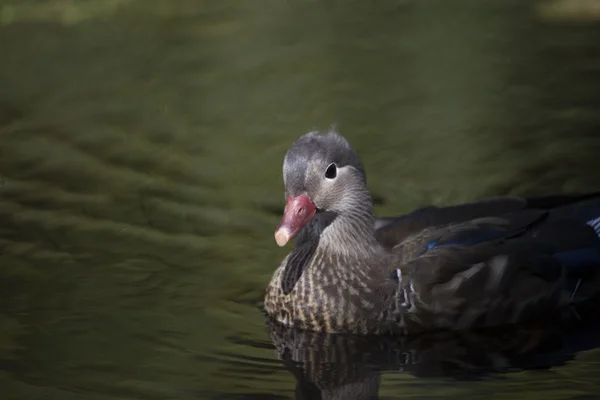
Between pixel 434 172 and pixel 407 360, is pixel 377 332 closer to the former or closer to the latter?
pixel 407 360

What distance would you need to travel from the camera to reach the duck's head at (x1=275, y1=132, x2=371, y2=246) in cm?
669

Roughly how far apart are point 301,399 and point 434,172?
3855 millimetres

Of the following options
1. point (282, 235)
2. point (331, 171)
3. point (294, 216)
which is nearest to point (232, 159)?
point (331, 171)

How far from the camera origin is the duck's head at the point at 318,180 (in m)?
6.69

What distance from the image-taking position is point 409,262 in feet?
23.0

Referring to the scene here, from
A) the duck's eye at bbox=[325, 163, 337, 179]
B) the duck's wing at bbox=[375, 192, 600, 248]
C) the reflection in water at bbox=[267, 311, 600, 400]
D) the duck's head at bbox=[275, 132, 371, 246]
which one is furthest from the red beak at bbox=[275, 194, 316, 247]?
the duck's wing at bbox=[375, 192, 600, 248]

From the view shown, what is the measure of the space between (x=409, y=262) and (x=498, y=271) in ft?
1.72

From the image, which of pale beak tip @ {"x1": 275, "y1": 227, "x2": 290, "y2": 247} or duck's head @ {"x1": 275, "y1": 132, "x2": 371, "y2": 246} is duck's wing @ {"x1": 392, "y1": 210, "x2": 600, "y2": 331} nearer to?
duck's head @ {"x1": 275, "y1": 132, "x2": 371, "y2": 246}

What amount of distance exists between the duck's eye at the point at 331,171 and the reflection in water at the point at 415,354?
898 mm

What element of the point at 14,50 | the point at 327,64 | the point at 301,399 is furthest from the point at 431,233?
the point at 14,50

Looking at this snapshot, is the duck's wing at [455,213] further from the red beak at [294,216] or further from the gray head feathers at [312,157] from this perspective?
the red beak at [294,216]

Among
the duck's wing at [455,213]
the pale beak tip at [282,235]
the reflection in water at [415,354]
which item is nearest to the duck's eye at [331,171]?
the pale beak tip at [282,235]

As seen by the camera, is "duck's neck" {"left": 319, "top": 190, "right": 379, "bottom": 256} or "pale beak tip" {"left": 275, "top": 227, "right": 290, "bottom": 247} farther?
"duck's neck" {"left": 319, "top": 190, "right": 379, "bottom": 256}

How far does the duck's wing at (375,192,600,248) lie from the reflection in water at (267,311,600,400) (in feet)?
2.46
